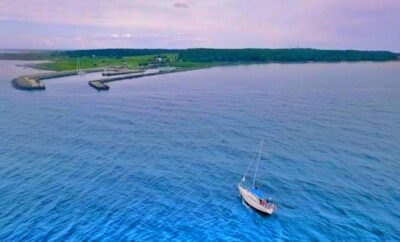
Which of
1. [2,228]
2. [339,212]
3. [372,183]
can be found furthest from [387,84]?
A: [2,228]

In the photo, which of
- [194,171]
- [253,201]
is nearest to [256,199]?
[253,201]

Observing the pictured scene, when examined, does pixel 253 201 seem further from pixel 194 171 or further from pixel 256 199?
pixel 194 171

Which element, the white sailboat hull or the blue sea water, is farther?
the white sailboat hull

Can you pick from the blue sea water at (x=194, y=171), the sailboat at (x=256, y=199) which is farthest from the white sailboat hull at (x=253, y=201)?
the blue sea water at (x=194, y=171)

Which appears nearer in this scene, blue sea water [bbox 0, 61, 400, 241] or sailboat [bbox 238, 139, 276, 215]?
blue sea water [bbox 0, 61, 400, 241]

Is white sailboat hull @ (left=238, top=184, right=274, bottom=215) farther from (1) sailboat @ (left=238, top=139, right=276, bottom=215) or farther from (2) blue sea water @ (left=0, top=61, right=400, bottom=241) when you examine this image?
(2) blue sea water @ (left=0, top=61, right=400, bottom=241)

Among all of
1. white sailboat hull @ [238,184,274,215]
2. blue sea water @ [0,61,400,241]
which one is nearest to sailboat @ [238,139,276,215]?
white sailboat hull @ [238,184,274,215]

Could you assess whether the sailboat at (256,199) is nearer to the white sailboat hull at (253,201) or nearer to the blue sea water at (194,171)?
the white sailboat hull at (253,201)
